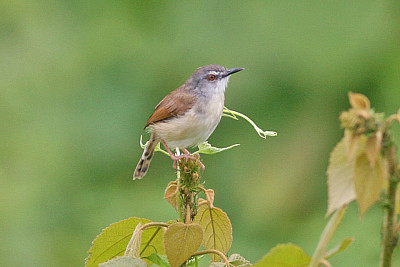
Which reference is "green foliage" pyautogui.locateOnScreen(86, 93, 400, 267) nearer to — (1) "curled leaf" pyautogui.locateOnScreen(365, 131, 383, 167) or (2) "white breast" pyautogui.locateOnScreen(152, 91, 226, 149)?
(1) "curled leaf" pyautogui.locateOnScreen(365, 131, 383, 167)

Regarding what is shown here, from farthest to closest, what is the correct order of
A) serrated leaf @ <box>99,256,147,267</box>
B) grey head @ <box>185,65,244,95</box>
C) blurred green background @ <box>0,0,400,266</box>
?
blurred green background @ <box>0,0,400,266</box> → grey head @ <box>185,65,244,95</box> → serrated leaf @ <box>99,256,147,267</box>

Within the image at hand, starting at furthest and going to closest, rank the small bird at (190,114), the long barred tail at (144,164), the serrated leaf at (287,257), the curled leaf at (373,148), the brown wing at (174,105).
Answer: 1. the brown wing at (174,105)
2. the small bird at (190,114)
3. the long barred tail at (144,164)
4. the serrated leaf at (287,257)
5. the curled leaf at (373,148)

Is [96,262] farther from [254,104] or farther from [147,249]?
[254,104]

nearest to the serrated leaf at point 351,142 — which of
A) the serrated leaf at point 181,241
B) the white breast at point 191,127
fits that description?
the serrated leaf at point 181,241

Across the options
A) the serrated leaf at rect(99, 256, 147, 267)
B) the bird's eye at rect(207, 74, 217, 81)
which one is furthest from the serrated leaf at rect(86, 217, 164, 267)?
the bird's eye at rect(207, 74, 217, 81)

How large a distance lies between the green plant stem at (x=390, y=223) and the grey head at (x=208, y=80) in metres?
2.60

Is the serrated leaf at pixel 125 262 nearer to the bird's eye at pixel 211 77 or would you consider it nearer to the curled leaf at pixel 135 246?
the curled leaf at pixel 135 246

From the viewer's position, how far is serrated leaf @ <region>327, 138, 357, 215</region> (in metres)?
0.85

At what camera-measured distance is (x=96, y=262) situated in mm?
1501

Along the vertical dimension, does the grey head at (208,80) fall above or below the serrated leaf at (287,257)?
below

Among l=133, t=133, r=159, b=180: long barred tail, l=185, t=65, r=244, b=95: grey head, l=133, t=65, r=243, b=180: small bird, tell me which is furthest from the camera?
l=185, t=65, r=244, b=95: grey head

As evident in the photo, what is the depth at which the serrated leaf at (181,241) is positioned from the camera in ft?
4.26

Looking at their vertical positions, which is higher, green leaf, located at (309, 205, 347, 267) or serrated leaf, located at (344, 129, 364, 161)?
serrated leaf, located at (344, 129, 364, 161)

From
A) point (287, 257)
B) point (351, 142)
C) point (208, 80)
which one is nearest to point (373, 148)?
point (351, 142)
